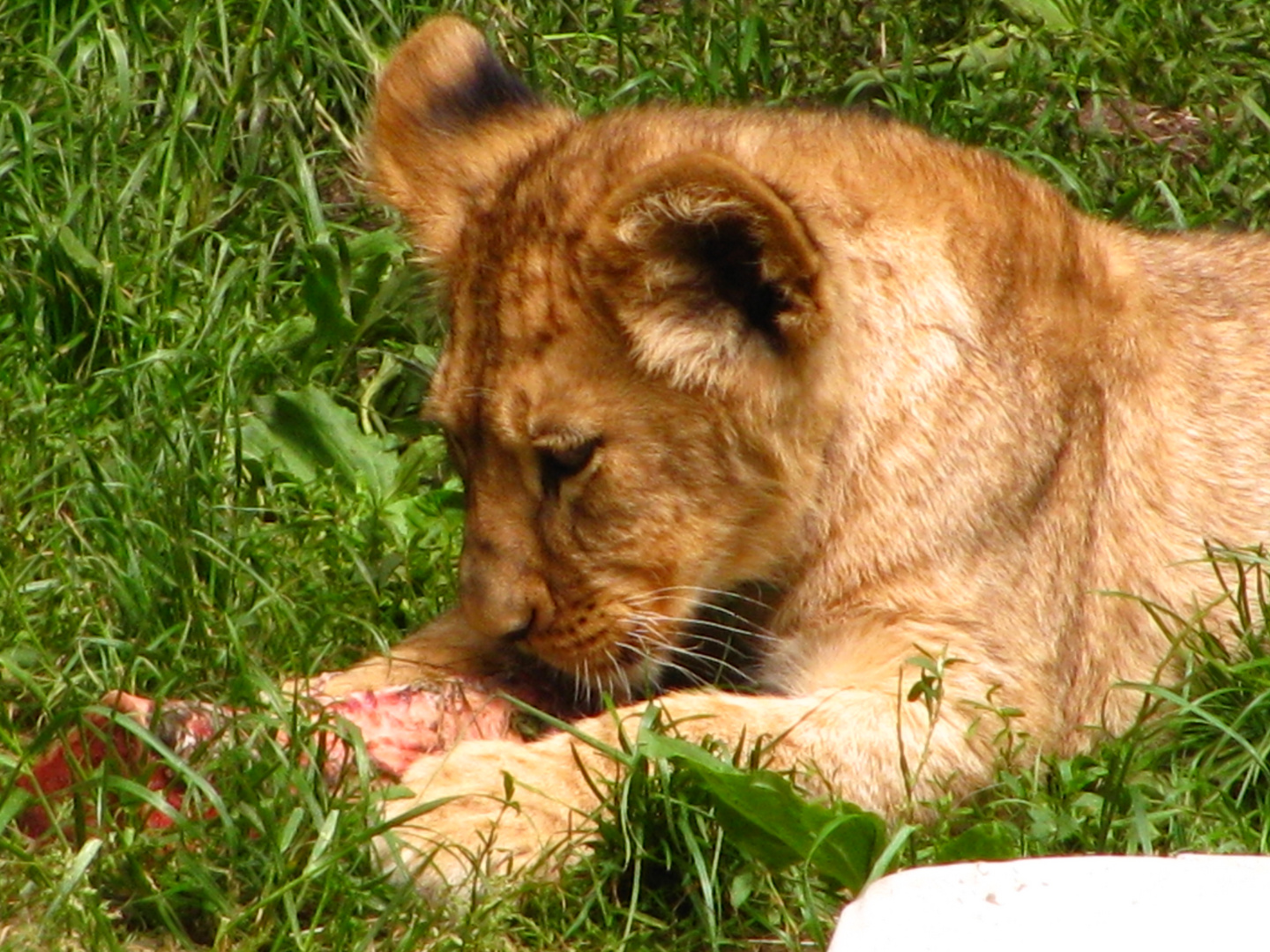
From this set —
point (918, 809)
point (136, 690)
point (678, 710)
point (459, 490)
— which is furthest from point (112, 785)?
point (459, 490)

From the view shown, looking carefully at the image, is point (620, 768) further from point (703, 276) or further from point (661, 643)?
point (703, 276)

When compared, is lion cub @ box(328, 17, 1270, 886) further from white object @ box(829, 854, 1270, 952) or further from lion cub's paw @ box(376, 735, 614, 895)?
white object @ box(829, 854, 1270, 952)

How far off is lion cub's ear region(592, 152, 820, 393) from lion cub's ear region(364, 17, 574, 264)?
0.77 m

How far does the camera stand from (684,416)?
411 centimetres

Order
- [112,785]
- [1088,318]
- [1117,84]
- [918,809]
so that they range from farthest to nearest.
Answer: [1117,84] → [1088,318] → [918,809] → [112,785]

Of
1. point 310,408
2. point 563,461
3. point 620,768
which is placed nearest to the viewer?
point 620,768

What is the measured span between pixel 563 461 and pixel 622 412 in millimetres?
149

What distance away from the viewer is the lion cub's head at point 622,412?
13.2 ft

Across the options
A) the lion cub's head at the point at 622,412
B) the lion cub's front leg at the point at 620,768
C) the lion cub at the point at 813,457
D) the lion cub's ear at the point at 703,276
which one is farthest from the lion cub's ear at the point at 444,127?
the lion cub's front leg at the point at 620,768

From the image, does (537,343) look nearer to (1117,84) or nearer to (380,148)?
(380,148)

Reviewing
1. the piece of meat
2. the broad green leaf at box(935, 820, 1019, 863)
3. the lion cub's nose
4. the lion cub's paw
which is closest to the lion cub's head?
the lion cub's nose

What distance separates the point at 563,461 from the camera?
415 centimetres

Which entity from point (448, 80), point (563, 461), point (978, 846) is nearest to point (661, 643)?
point (563, 461)

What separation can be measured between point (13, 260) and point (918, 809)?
280 cm
